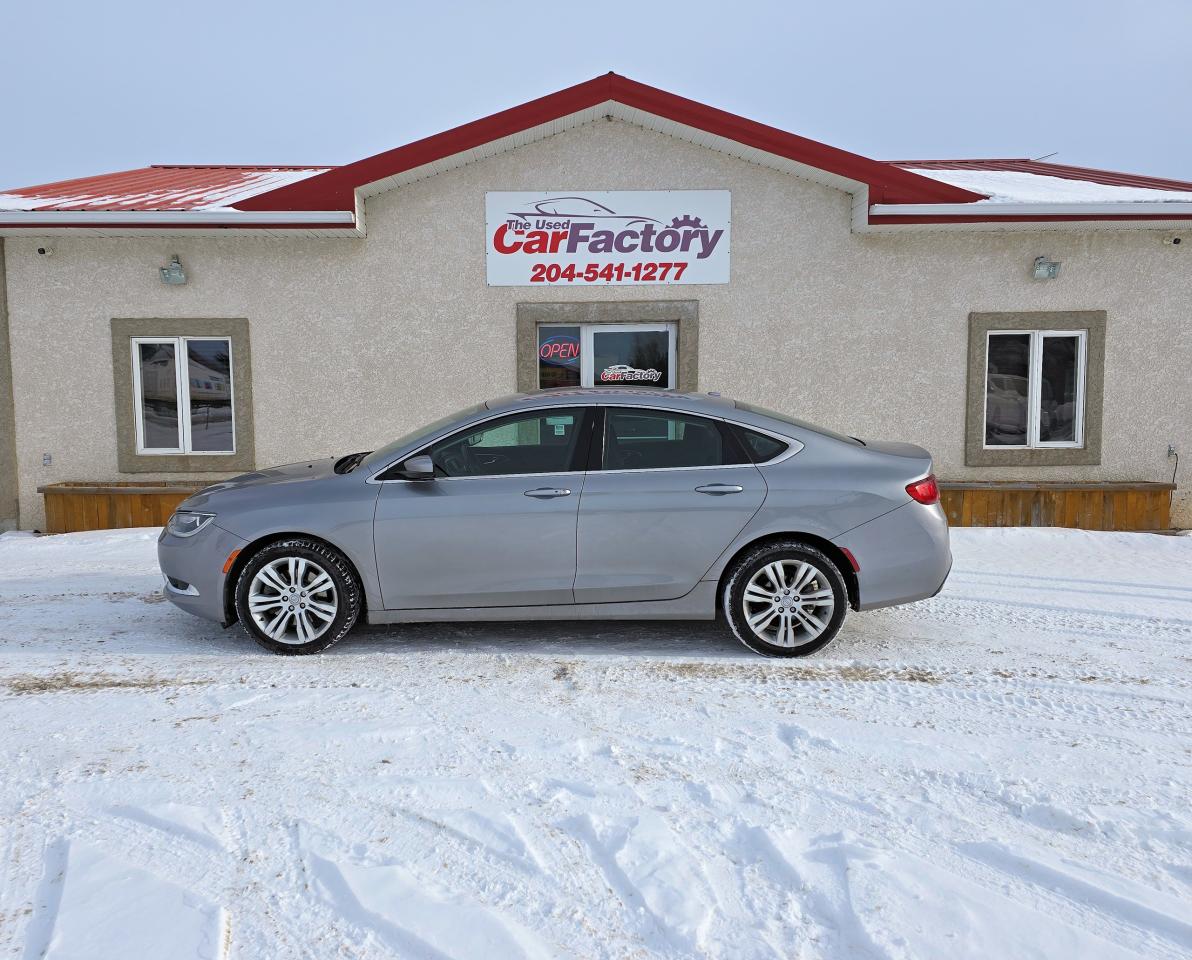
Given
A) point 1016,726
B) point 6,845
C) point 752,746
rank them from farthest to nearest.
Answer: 1. point 1016,726
2. point 752,746
3. point 6,845

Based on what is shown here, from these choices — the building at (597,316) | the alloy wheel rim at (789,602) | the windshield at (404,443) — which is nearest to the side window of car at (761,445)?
the alloy wheel rim at (789,602)

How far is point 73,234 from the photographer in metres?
8.97

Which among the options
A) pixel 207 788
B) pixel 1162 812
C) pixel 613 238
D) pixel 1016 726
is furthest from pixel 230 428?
pixel 1162 812

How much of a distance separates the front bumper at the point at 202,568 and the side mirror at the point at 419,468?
1.02m

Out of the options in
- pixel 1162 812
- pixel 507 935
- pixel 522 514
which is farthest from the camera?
pixel 522 514

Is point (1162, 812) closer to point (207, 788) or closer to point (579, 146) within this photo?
point (207, 788)

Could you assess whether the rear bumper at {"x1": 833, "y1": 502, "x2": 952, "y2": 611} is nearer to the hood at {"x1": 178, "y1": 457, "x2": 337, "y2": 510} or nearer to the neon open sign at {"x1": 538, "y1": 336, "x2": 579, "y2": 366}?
the hood at {"x1": 178, "y1": 457, "x2": 337, "y2": 510}

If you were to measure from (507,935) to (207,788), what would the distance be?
151 centimetres

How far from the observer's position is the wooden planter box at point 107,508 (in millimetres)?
9203

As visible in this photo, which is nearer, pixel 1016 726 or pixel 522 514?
pixel 1016 726

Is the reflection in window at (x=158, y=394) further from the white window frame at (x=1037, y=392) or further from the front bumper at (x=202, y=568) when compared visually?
the white window frame at (x=1037, y=392)

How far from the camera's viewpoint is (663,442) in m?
5.09

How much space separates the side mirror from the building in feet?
14.7

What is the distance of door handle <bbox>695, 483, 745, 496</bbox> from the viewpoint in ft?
16.2
